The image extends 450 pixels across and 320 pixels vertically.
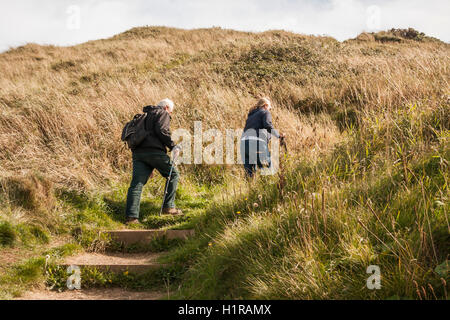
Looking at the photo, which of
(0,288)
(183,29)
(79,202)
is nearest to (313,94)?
(79,202)

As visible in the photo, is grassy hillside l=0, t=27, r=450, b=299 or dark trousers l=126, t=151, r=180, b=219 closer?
grassy hillside l=0, t=27, r=450, b=299

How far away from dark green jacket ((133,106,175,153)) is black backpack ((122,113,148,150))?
0.28 ft

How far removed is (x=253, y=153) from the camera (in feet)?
24.6

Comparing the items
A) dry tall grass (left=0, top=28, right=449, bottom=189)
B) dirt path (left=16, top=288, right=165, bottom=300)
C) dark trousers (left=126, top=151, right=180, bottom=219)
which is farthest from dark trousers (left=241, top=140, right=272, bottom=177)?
dirt path (left=16, top=288, right=165, bottom=300)

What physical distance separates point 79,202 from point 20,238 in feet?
5.04

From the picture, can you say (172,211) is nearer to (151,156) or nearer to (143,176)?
(143,176)

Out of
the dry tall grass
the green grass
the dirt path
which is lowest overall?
the dirt path

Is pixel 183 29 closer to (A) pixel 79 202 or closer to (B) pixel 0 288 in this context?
(A) pixel 79 202

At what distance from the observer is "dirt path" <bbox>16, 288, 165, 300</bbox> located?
14.1ft

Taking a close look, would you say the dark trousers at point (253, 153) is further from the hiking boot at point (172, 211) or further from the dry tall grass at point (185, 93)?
the hiking boot at point (172, 211)

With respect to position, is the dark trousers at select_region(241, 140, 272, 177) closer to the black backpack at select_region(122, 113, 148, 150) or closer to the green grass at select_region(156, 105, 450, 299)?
the black backpack at select_region(122, 113, 148, 150)

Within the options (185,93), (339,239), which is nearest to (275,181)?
(339,239)

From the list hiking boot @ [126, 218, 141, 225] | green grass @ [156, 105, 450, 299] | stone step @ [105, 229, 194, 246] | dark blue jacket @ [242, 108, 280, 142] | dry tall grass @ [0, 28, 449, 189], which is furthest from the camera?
dry tall grass @ [0, 28, 449, 189]

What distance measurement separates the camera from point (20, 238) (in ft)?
17.7
